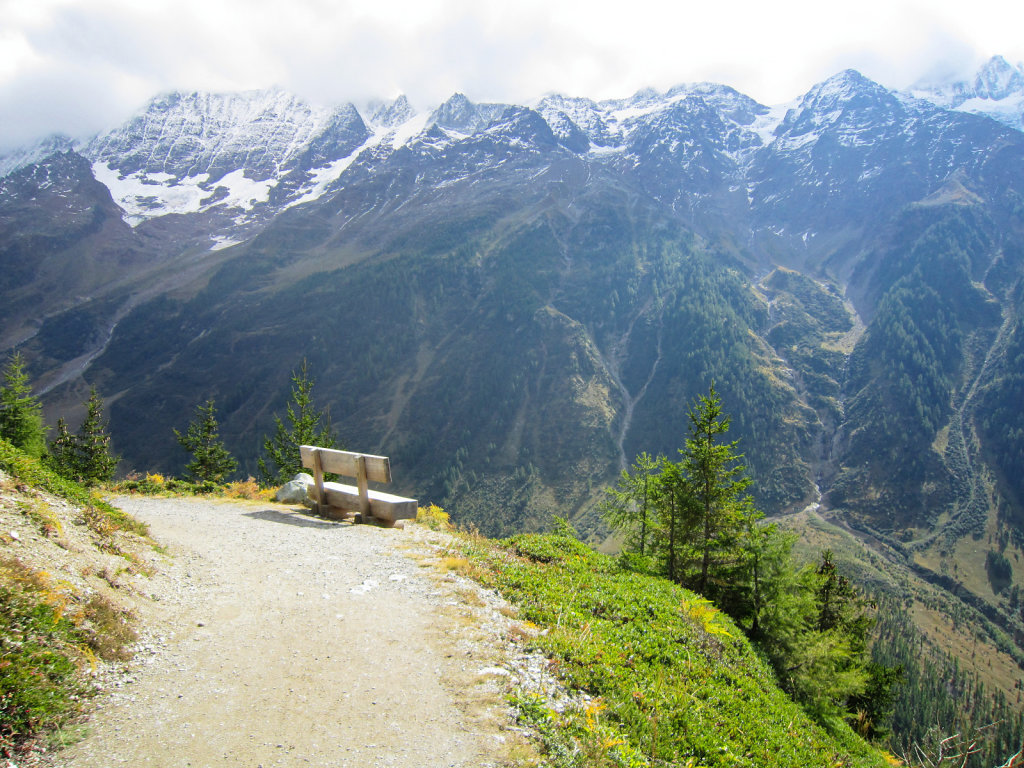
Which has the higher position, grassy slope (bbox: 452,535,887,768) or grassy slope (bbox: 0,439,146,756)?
grassy slope (bbox: 0,439,146,756)

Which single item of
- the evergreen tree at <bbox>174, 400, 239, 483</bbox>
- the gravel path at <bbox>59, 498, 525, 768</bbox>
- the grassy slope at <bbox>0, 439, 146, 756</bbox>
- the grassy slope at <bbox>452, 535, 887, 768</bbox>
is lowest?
the evergreen tree at <bbox>174, 400, 239, 483</bbox>

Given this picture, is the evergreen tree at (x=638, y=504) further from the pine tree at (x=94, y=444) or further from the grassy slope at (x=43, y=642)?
the pine tree at (x=94, y=444)

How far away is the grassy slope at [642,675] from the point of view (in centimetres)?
626

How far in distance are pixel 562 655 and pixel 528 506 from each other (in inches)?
5880

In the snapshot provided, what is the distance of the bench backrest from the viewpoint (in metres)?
13.2

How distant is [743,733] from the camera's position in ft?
24.6

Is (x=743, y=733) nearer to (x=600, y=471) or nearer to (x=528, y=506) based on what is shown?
(x=528, y=506)

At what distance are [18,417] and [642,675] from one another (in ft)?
133

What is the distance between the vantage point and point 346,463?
13.7 meters

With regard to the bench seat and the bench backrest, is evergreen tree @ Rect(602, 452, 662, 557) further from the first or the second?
the bench backrest

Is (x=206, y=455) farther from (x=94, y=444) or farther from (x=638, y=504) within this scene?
(x=638, y=504)

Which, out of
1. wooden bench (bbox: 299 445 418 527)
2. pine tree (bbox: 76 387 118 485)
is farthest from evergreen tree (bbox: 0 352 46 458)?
wooden bench (bbox: 299 445 418 527)

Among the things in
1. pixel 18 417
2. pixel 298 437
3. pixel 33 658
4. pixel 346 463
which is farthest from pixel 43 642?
pixel 18 417

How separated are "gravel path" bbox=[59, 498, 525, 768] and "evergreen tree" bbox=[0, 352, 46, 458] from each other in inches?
1210
